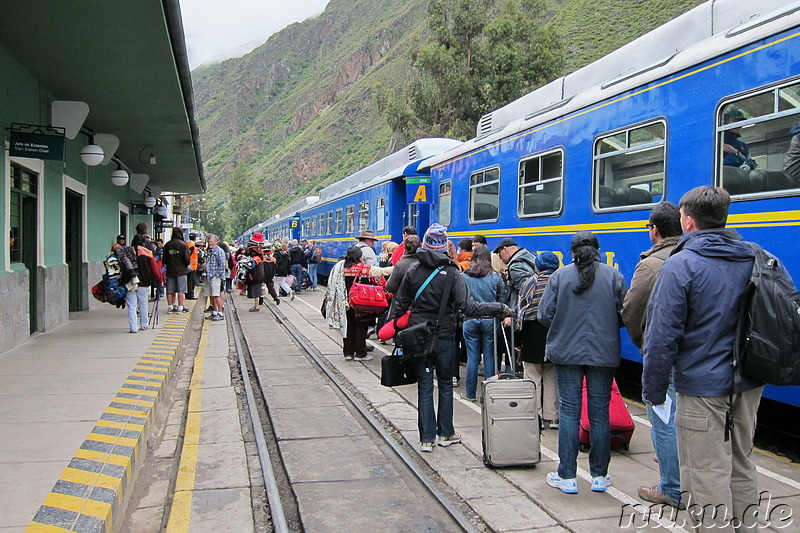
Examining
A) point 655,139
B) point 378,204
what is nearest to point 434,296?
point 655,139

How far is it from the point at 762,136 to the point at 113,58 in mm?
7735

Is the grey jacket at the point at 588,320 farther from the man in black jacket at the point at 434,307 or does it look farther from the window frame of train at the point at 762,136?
the window frame of train at the point at 762,136

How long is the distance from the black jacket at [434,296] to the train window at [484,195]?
4459mm

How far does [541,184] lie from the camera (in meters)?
8.87

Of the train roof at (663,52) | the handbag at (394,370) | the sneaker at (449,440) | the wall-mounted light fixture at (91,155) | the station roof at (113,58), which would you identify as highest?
the station roof at (113,58)

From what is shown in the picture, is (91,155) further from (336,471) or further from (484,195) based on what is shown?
(336,471)

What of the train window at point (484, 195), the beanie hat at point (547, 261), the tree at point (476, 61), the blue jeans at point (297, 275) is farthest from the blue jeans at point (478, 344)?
the tree at point (476, 61)

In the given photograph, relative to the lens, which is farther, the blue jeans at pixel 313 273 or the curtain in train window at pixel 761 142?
the blue jeans at pixel 313 273

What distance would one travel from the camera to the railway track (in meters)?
4.48

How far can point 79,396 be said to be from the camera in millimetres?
6879

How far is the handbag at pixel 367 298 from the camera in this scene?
30.5 feet

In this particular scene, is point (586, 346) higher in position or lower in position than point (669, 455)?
higher

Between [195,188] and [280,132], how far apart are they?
126 metres

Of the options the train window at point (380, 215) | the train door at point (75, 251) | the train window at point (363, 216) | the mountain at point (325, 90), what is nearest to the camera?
the train door at point (75, 251)
